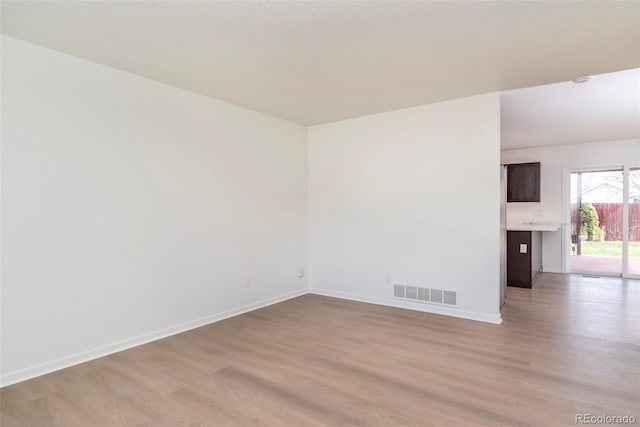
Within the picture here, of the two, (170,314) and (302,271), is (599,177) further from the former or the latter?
(170,314)

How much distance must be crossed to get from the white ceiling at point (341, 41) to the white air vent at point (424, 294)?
2.32m

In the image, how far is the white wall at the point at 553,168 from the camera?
652 centimetres

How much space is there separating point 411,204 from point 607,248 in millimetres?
4802

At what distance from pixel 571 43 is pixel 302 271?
401 cm

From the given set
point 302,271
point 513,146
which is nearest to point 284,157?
point 302,271

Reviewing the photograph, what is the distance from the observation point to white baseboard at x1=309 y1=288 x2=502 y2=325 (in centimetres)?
390

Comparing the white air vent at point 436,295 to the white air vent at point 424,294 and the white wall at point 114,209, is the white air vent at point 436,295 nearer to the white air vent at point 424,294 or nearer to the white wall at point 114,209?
the white air vent at point 424,294

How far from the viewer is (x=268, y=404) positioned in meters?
2.24

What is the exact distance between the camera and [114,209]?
310 cm

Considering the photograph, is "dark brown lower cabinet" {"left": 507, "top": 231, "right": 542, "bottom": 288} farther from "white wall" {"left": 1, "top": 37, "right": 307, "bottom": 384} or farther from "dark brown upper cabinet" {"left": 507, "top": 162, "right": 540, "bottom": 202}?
"white wall" {"left": 1, "top": 37, "right": 307, "bottom": 384}

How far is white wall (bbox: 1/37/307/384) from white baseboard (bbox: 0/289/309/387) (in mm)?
10

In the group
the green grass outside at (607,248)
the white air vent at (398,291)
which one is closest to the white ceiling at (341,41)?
the white air vent at (398,291)
